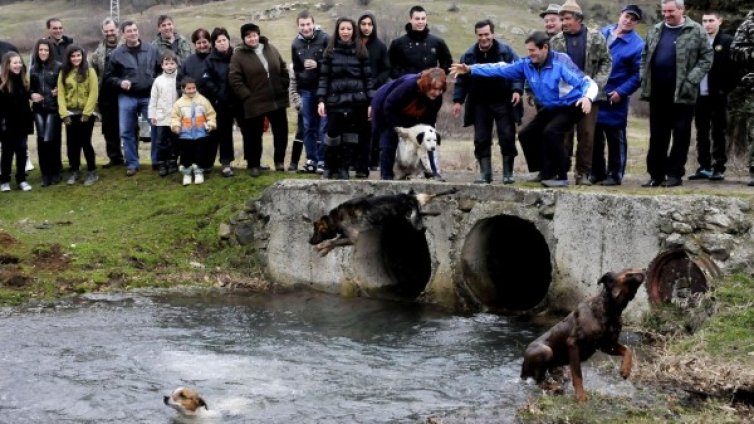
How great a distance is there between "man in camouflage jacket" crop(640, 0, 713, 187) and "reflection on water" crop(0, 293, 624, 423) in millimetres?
2747

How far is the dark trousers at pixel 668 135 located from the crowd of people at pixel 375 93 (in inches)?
0.8

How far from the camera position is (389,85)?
41.6ft

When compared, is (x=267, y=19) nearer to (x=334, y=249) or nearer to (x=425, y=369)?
(x=334, y=249)

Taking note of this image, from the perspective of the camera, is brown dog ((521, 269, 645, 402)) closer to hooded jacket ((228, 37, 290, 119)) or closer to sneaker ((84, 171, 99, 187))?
hooded jacket ((228, 37, 290, 119))

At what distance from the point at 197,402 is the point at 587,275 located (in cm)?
497

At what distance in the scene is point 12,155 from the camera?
15867 millimetres

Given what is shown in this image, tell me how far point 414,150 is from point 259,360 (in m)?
4.14

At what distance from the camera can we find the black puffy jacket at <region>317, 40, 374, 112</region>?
13.6 metres

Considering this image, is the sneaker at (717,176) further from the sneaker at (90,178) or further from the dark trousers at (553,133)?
the sneaker at (90,178)

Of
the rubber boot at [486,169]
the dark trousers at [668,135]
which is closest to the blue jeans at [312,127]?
the rubber boot at [486,169]

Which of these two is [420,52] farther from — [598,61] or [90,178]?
[90,178]

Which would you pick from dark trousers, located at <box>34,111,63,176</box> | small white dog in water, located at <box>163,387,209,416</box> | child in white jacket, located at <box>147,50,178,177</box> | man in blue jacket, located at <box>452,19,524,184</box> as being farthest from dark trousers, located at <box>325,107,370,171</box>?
small white dog in water, located at <box>163,387,209,416</box>

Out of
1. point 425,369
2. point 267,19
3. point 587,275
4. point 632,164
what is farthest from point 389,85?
point 267,19

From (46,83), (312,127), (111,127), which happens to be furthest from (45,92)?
(312,127)
